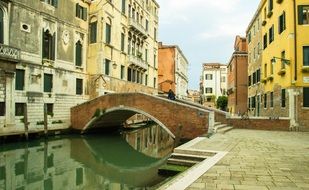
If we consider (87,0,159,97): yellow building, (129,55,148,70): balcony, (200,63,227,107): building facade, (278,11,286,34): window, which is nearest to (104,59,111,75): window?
(87,0,159,97): yellow building

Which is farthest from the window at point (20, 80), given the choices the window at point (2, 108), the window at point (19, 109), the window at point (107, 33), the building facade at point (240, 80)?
the building facade at point (240, 80)

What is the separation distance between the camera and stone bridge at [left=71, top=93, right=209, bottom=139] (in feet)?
52.0

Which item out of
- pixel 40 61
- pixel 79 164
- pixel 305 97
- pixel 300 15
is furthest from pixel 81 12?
pixel 305 97

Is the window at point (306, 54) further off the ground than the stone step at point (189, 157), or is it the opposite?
the window at point (306, 54)

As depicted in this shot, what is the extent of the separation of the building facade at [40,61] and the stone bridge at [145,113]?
139 cm

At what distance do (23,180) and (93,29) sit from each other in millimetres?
16154

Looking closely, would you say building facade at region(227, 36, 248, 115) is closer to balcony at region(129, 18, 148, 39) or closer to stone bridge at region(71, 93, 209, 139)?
balcony at region(129, 18, 148, 39)

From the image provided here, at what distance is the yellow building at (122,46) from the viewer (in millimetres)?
24219

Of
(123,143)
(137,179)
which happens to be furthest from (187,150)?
(123,143)

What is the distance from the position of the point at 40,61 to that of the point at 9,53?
278 cm

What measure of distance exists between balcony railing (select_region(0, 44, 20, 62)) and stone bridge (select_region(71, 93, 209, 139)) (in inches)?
209

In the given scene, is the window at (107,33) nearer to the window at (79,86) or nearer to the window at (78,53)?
the window at (78,53)

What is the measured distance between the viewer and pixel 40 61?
64.5 feet

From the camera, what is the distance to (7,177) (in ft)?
33.9
